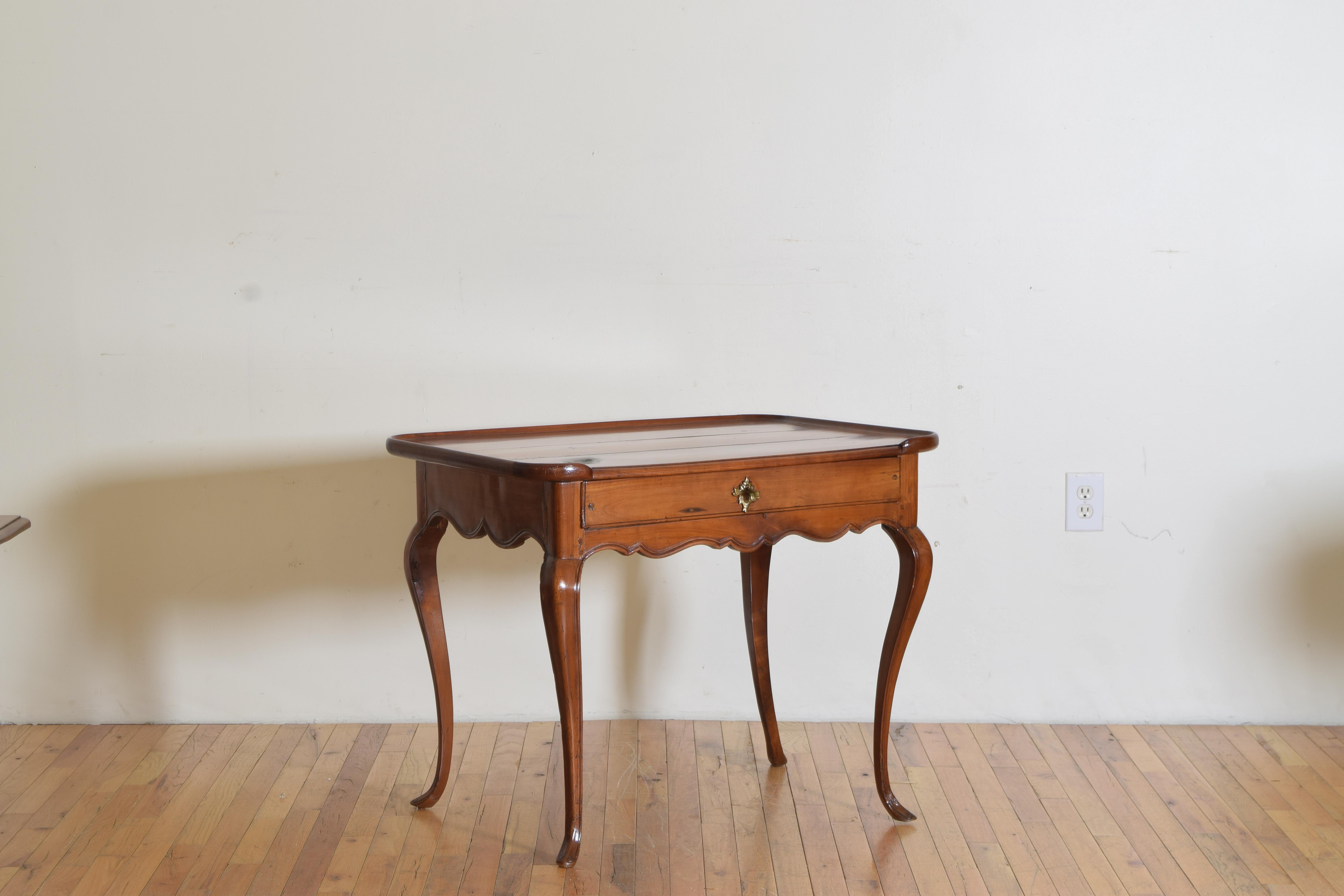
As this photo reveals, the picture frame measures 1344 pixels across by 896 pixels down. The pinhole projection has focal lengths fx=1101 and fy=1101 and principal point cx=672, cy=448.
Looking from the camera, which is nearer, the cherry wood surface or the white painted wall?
the cherry wood surface

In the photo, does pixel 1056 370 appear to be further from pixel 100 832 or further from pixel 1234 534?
pixel 100 832

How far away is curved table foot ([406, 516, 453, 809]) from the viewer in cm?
176

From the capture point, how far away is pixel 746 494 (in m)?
1.55

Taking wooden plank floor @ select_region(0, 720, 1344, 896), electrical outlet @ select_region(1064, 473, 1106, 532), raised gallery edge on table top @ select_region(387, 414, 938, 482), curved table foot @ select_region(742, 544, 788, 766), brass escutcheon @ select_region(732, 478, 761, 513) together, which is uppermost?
raised gallery edge on table top @ select_region(387, 414, 938, 482)

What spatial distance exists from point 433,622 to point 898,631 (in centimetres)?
75

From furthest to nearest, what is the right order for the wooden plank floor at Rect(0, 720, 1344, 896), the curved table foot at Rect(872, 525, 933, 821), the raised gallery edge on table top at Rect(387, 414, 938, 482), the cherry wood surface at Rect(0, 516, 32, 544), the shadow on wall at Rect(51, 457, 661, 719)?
the shadow on wall at Rect(51, 457, 661, 719) → the curved table foot at Rect(872, 525, 933, 821) → the wooden plank floor at Rect(0, 720, 1344, 896) → the raised gallery edge on table top at Rect(387, 414, 938, 482) → the cherry wood surface at Rect(0, 516, 32, 544)

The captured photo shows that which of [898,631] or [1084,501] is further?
[1084,501]

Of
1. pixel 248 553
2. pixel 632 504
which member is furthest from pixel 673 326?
pixel 248 553

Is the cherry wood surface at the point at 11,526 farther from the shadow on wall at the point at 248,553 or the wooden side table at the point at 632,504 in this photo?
the shadow on wall at the point at 248,553

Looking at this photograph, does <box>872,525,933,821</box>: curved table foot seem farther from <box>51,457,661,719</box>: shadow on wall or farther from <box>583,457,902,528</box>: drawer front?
<box>51,457,661,719</box>: shadow on wall

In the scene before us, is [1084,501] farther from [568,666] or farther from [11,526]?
[11,526]

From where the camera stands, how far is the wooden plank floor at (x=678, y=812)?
5.19 ft

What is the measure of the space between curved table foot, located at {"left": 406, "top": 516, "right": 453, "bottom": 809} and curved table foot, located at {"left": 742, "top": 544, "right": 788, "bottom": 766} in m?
0.56

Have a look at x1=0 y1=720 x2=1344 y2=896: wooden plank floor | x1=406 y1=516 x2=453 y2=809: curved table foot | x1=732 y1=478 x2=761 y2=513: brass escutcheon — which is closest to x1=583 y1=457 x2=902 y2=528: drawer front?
x1=732 y1=478 x2=761 y2=513: brass escutcheon
